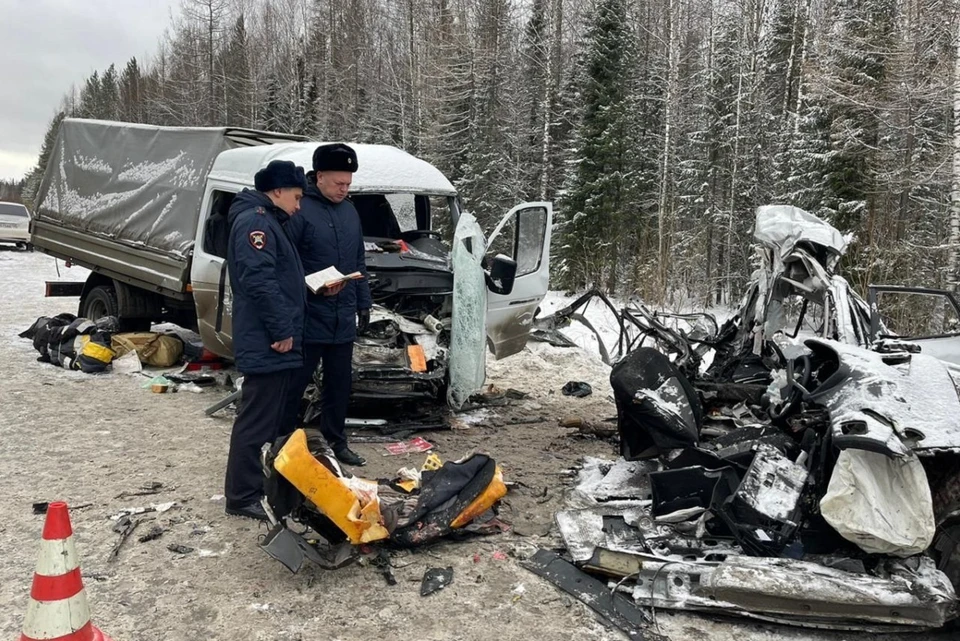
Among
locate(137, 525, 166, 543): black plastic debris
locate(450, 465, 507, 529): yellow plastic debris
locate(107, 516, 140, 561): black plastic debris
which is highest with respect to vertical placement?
locate(450, 465, 507, 529): yellow plastic debris

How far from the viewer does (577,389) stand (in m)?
7.32

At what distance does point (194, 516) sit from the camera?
389 cm

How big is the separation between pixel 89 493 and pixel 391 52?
30.2 meters

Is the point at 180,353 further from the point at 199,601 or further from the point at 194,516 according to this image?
the point at 199,601

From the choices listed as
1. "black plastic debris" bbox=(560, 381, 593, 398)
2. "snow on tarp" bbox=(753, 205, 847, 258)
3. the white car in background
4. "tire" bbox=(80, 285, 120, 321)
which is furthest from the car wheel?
the white car in background

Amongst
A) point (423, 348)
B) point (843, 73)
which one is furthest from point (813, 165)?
point (423, 348)

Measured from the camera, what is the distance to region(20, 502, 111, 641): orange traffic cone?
2277mm

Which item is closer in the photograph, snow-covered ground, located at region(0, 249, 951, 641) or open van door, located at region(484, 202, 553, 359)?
snow-covered ground, located at region(0, 249, 951, 641)

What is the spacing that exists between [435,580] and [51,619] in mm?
1587

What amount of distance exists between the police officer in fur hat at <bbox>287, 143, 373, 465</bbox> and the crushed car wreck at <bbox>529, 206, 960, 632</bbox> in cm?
182

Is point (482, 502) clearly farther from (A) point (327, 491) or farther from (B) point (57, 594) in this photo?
(B) point (57, 594)

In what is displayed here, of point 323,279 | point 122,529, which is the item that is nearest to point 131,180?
point 323,279

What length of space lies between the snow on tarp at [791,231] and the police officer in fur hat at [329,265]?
2.88m

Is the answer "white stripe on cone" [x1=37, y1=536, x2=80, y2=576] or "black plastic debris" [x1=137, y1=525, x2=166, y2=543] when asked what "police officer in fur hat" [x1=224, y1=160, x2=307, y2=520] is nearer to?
"black plastic debris" [x1=137, y1=525, x2=166, y2=543]
